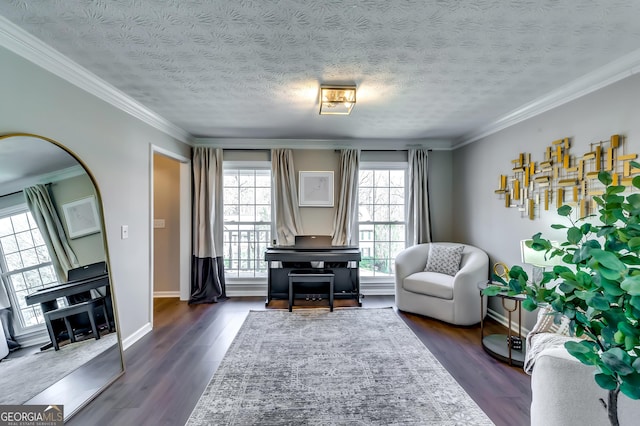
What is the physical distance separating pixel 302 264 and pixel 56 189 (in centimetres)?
285

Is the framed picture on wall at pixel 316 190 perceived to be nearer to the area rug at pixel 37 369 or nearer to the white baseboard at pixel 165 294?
the white baseboard at pixel 165 294

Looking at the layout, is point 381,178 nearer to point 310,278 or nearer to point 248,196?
point 310,278

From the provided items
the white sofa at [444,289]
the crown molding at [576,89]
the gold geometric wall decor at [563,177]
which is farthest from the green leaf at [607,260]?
the white sofa at [444,289]

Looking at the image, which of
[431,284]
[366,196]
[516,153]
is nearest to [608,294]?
[431,284]

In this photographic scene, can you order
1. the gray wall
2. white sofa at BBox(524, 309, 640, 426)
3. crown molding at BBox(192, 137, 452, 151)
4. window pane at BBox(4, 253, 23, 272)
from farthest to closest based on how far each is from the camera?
1. crown molding at BBox(192, 137, 452, 151)
2. the gray wall
3. window pane at BBox(4, 253, 23, 272)
4. white sofa at BBox(524, 309, 640, 426)

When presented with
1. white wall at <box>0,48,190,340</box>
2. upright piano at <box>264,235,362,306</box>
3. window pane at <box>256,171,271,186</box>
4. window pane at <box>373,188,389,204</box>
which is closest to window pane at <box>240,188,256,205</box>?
window pane at <box>256,171,271,186</box>

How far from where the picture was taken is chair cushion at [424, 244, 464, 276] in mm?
3674

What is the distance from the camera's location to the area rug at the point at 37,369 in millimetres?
1566

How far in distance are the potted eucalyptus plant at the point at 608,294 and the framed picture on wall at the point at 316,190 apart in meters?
3.64

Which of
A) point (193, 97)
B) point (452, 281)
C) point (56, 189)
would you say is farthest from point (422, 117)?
point (56, 189)

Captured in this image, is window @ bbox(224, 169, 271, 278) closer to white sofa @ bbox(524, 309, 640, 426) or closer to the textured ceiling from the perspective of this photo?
the textured ceiling

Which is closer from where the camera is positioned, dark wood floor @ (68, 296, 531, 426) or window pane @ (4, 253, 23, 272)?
window pane @ (4, 253, 23, 272)

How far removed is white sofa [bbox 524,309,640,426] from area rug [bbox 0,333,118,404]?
110 inches

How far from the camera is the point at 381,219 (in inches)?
182
